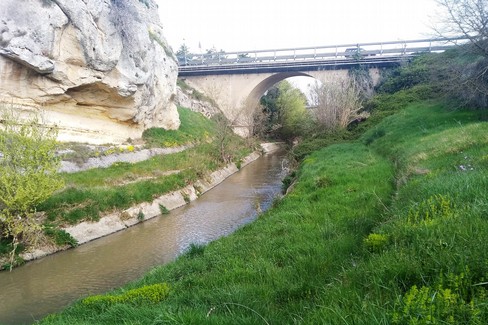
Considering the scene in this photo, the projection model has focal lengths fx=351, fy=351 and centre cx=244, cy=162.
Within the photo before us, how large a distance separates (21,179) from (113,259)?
445 centimetres

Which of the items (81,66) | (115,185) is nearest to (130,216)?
(115,185)

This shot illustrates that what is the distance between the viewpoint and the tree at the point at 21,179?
41.5 ft

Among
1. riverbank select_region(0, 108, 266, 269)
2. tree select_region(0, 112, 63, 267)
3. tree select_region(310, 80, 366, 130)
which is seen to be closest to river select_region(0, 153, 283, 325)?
riverbank select_region(0, 108, 266, 269)

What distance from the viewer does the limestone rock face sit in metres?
18.4

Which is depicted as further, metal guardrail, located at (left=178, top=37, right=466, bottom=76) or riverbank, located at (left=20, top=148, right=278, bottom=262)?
metal guardrail, located at (left=178, top=37, right=466, bottom=76)

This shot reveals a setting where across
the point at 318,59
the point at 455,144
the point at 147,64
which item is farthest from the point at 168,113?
the point at 455,144

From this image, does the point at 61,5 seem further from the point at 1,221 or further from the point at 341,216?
the point at 341,216

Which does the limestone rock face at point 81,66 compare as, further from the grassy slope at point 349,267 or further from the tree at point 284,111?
the tree at point 284,111

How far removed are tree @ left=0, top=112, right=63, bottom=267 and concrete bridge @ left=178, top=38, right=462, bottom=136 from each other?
24161 millimetres

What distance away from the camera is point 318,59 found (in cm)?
4256

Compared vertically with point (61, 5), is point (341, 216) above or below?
below

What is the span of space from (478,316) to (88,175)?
771 inches

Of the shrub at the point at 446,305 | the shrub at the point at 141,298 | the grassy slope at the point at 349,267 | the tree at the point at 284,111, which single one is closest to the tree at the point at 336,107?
the tree at the point at 284,111

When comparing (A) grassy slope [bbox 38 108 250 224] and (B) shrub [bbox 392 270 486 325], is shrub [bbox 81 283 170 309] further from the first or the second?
(A) grassy slope [bbox 38 108 250 224]
